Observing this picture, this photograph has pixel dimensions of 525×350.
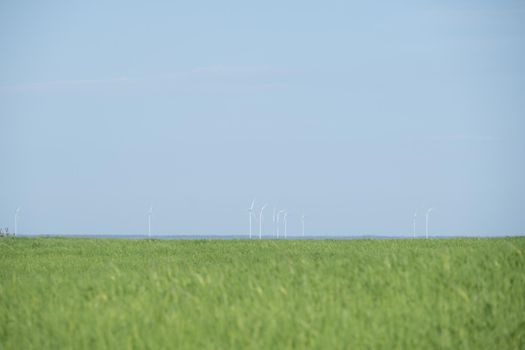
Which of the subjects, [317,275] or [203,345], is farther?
[317,275]

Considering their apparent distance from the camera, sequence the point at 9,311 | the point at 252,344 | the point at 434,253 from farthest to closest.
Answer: the point at 434,253, the point at 9,311, the point at 252,344

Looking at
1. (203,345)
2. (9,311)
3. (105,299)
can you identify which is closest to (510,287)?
(203,345)

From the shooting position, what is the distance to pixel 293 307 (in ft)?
43.2

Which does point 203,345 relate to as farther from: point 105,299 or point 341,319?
point 105,299

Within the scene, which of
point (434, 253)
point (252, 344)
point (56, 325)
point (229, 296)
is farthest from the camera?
point (434, 253)

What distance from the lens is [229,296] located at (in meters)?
14.2

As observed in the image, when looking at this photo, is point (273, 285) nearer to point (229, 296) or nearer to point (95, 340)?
point (229, 296)

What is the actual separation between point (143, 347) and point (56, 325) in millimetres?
2147

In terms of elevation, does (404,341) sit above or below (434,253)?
below

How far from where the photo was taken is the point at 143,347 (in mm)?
11891

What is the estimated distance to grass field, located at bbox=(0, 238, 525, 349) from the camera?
12.1 metres

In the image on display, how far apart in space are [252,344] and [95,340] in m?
2.56

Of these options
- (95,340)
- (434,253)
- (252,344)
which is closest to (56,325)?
(95,340)

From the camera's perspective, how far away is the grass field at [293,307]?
Result: 12078 mm
